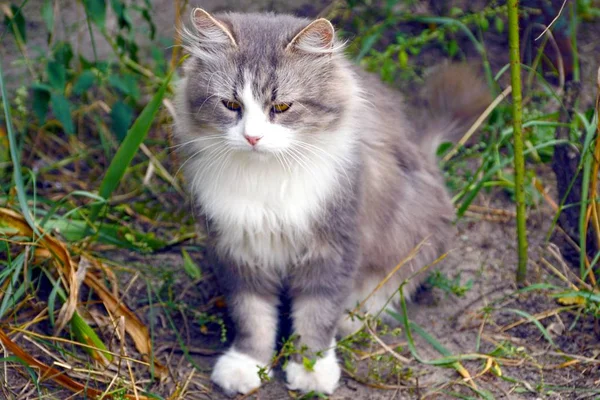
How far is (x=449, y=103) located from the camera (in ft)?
11.0

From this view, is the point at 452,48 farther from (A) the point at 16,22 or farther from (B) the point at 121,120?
(A) the point at 16,22

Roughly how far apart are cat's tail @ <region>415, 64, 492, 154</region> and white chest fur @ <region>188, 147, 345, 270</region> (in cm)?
89

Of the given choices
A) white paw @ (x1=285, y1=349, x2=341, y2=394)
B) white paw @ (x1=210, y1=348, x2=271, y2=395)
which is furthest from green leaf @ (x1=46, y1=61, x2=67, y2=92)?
white paw @ (x1=285, y1=349, x2=341, y2=394)

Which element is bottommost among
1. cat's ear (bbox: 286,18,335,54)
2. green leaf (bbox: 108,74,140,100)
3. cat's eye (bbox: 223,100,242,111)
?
green leaf (bbox: 108,74,140,100)

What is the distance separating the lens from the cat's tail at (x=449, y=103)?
333cm

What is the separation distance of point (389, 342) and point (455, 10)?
179 centimetres

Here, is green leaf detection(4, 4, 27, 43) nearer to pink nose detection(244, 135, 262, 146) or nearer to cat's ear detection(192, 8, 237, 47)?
cat's ear detection(192, 8, 237, 47)

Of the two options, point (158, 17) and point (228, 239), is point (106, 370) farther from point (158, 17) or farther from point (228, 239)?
point (158, 17)

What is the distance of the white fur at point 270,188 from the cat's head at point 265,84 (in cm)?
5

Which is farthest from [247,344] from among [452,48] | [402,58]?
[452,48]

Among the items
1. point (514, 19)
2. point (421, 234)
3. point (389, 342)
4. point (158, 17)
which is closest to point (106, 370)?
point (389, 342)

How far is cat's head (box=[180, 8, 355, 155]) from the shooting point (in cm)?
237

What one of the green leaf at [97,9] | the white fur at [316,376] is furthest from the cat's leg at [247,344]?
the green leaf at [97,9]

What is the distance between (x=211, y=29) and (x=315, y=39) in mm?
331
